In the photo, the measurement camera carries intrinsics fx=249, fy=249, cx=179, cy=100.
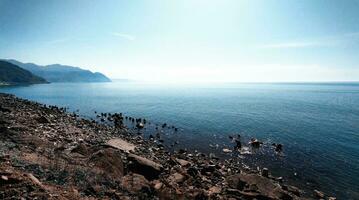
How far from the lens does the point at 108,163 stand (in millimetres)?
18375

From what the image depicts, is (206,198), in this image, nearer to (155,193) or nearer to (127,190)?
(155,193)

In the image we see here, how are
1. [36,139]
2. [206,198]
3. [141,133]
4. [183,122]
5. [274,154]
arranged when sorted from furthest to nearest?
[183,122]
[141,133]
[274,154]
[36,139]
[206,198]

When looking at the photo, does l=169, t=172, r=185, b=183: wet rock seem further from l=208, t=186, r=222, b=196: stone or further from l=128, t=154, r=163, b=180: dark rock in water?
l=208, t=186, r=222, b=196: stone

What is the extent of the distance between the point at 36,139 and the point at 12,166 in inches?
374

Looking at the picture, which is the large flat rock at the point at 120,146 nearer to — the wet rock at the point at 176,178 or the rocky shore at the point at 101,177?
the rocky shore at the point at 101,177

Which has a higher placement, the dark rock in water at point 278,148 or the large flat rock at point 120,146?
the large flat rock at point 120,146

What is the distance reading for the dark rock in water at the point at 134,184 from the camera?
15.2 metres

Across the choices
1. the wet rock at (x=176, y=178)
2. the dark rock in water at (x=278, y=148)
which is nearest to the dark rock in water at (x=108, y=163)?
the wet rock at (x=176, y=178)

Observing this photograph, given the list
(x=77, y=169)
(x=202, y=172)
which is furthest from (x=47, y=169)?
(x=202, y=172)

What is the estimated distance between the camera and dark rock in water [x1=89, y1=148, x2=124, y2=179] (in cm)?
1761

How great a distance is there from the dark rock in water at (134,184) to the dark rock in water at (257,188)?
8364mm

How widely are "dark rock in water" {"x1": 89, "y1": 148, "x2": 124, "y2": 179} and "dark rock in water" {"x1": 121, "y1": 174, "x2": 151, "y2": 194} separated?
2.87 ft

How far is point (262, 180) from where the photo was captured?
21094mm

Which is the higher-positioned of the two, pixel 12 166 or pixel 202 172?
pixel 12 166
